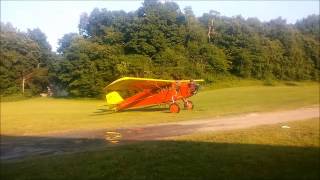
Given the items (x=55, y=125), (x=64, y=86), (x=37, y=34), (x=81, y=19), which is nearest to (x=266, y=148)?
(x=81, y=19)

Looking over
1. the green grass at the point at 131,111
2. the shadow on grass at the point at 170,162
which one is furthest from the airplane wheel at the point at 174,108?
the shadow on grass at the point at 170,162

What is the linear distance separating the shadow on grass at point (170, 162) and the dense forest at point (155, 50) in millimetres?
7021

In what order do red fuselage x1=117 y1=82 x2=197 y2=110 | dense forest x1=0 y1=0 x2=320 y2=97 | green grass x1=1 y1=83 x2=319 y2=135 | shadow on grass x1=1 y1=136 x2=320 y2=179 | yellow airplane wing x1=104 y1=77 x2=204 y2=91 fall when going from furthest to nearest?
red fuselage x1=117 y1=82 x2=197 y2=110 < yellow airplane wing x1=104 y1=77 x2=204 y2=91 < green grass x1=1 y1=83 x2=319 y2=135 < dense forest x1=0 y1=0 x2=320 y2=97 < shadow on grass x1=1 y1=136 x2=320 y2=179

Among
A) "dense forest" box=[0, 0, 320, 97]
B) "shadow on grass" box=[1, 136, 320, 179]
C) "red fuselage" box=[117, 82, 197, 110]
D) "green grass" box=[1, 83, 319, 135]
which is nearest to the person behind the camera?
"shadow on grass" box=[1, 136, 320, 179]

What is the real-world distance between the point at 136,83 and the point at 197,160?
557 inches

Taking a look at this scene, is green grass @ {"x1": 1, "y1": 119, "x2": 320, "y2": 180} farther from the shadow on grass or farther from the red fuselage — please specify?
the red fuselage

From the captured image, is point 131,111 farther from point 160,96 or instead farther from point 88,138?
point 88,138

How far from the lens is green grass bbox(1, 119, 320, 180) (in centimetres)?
749

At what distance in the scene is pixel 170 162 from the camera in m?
8.54

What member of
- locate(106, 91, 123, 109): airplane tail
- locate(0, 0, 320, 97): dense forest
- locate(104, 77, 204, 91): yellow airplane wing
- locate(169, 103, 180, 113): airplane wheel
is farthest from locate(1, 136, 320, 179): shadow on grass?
locate(106, 91, 123, 109): airplane tail

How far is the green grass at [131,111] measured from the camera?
18.6 metres

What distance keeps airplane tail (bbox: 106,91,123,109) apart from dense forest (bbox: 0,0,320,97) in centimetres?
153

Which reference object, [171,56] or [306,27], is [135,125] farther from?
[306,27]

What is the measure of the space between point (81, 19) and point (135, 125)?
17.3 ft
